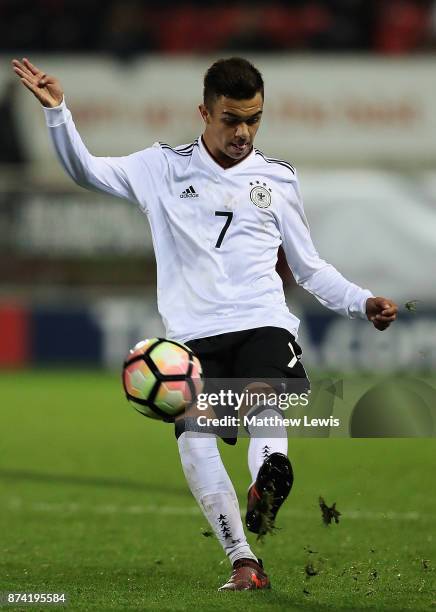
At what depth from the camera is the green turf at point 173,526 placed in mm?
4664

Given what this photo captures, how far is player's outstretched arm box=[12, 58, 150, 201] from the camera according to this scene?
4.52 m

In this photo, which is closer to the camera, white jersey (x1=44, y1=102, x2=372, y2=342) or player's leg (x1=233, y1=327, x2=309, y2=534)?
player's leg (x1=233, y1=327, x2=309, y2=534)

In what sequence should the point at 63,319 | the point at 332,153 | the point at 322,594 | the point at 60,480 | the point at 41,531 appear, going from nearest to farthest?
Result: 1. the point at 322,594
2. the point at 41,531
3. the point at 60,480
4. the point at 63,319
5. the point at 332,153

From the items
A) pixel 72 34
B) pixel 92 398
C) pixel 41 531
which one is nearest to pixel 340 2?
pixel 72 34

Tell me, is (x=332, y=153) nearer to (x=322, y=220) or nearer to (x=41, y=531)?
(x=322, y=220)

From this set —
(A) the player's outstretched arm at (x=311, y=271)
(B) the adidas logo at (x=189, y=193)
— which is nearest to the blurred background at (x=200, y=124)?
(A) the player's outstretched arm at (x=311, y=271)

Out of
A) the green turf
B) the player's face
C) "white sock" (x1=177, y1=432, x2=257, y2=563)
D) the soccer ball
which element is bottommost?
the green turf

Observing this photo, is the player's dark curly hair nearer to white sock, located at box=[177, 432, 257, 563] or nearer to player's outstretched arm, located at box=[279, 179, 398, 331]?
player's outstretched arm, located at box=[279, 179, 398, 331]

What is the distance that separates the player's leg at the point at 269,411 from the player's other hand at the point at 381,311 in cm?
29

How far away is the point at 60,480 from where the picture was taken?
8.50 metres

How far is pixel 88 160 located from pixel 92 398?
9283mm

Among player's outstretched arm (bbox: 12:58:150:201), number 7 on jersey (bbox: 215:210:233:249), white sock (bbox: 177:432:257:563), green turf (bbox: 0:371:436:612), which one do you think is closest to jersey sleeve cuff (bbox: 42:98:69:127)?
player's outstretched arm (bbox: 12:58:150:201)

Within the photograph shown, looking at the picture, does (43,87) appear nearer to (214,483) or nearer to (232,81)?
(232,81)

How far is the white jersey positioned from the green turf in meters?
0.97
